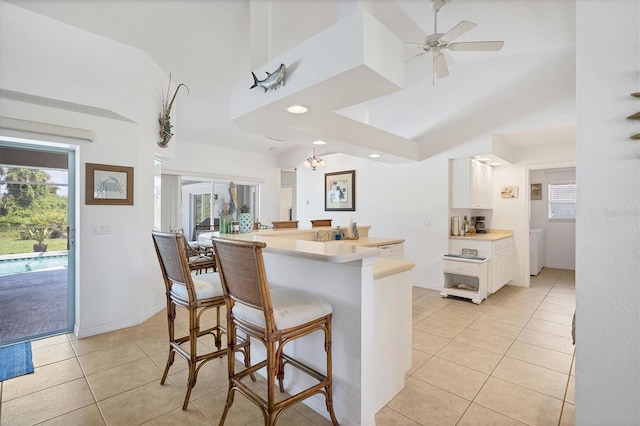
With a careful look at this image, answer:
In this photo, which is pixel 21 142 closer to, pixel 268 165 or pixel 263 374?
pixel 263 374

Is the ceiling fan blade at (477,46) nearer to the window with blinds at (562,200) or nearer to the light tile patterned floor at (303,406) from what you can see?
the light tile patterned floor at (303,406)

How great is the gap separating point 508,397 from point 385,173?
4045 mm

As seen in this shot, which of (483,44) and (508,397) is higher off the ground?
(483,44)

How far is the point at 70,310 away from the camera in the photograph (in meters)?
3.19

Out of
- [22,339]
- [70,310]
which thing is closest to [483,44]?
[70,310]

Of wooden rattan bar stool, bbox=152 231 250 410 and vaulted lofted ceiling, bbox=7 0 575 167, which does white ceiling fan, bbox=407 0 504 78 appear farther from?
wooden rattan bar stool, bbox=152 231 250 410

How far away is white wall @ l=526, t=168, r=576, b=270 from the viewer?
6.38 metres

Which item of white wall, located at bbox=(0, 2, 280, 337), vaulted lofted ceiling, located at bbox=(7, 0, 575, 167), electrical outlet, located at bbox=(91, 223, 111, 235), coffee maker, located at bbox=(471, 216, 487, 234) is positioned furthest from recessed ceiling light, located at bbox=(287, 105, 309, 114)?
coffee maker, located at bbox=(471, 216, 487, 234)

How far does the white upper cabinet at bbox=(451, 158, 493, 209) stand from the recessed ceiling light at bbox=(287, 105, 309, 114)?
3.23m

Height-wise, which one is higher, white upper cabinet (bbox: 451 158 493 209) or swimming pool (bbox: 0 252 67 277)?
white upper cabinet (bbox: 451 158 493 209)

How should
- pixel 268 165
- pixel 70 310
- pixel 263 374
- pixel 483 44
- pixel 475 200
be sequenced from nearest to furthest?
pixel 263 374 → pixel 483 44 → pixel 70 310 → pixel 475 200 → pixel 268 165

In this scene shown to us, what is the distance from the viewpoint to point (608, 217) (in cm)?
137

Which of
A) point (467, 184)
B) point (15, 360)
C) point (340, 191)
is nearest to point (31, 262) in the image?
point (15, 360)

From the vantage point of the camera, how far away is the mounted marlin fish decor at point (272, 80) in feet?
7.19
